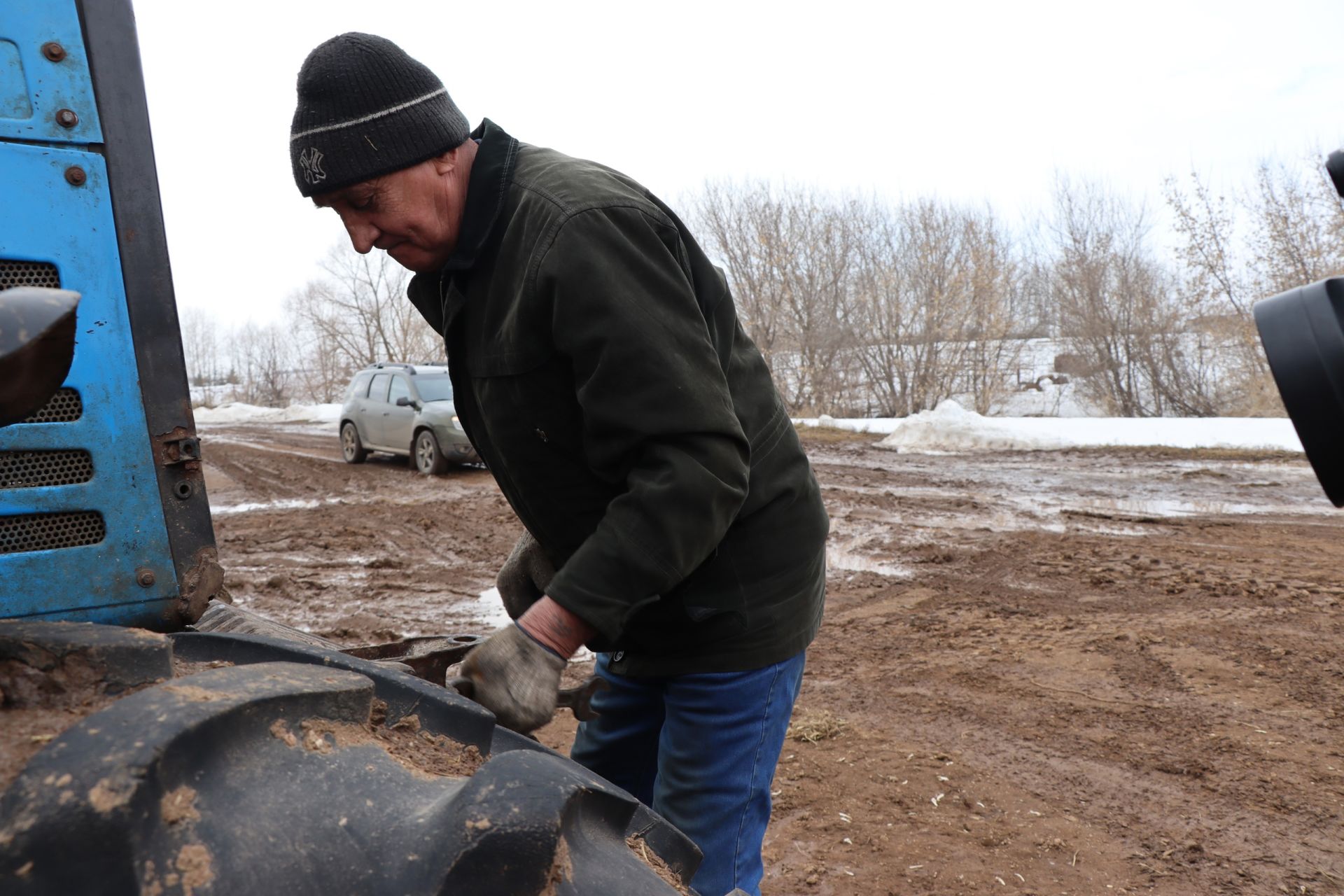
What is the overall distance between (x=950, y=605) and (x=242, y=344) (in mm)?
63301

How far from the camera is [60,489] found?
1933 mm

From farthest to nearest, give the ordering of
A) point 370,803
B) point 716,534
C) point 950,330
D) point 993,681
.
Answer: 1. point 950,330
2. point 993,681
3. point 716,534
4. point 370,803

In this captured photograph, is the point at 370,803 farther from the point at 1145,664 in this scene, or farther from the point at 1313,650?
the point at 1313,650

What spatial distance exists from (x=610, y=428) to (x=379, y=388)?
49.8ft

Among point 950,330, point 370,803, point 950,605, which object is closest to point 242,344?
point 950,330

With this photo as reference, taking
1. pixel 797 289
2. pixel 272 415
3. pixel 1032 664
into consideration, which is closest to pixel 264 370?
pixel 272 415

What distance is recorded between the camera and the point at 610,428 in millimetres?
1762

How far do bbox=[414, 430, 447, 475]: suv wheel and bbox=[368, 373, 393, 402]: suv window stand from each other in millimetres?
1366

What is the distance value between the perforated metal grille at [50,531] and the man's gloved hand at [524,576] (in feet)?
3.01

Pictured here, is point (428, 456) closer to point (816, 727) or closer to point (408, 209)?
point (816, 727)

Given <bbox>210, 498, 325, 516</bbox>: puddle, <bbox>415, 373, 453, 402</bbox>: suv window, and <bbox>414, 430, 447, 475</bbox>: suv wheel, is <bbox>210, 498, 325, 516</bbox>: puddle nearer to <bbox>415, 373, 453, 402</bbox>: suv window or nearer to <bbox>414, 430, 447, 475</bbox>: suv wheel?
<bbox>414, 430, 447, 475</bbox>: suv wheel

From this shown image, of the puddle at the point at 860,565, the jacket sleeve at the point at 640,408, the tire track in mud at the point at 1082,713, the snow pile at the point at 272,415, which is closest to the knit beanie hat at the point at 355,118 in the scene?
the jacket sleeve at the point at 640,408

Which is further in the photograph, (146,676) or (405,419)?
(405,419)

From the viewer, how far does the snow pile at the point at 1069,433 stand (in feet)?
48.3
